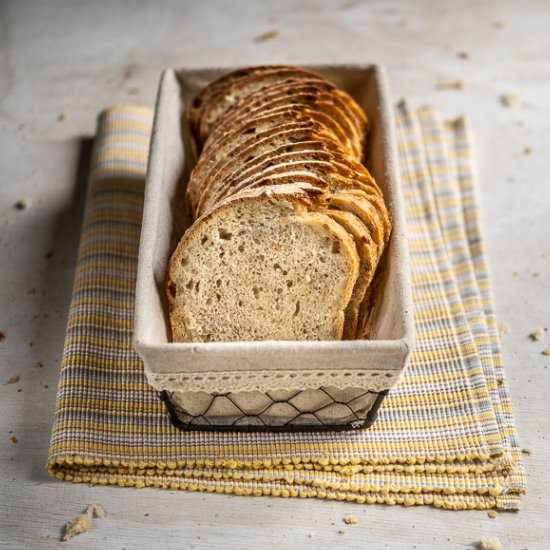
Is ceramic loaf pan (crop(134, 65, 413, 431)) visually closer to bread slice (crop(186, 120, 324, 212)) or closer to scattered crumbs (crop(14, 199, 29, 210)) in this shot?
bread slice (crop(186, 120, 324, 212))

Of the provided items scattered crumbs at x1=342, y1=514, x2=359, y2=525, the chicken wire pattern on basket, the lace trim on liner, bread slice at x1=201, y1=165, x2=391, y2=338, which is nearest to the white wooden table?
scattered crumbs at x1=342, y1=514, x2=359, y2=525

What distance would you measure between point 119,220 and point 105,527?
1.03m

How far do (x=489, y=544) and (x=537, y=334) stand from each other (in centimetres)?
74

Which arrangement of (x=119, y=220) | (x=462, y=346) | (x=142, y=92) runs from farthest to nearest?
(x=142, y=92), (x=119, y=220), (x=462, y=346)

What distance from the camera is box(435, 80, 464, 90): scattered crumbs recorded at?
3.37 meters

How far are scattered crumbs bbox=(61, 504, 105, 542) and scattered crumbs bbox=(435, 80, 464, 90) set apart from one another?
2.24 meters

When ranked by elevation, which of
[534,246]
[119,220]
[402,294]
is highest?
[402,294]

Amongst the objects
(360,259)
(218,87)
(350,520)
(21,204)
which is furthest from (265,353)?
(21,204)

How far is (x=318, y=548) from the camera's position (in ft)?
6.51

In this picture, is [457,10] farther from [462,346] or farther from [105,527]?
[105,527]

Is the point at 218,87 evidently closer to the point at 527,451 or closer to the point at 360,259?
the point at 360,259

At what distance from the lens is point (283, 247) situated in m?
2.02

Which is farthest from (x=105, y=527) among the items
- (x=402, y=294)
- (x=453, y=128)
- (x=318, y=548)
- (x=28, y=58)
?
(x=28, y=58)

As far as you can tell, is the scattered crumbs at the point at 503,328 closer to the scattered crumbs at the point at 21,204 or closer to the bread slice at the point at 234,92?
the bread slice at the point at 234,92
